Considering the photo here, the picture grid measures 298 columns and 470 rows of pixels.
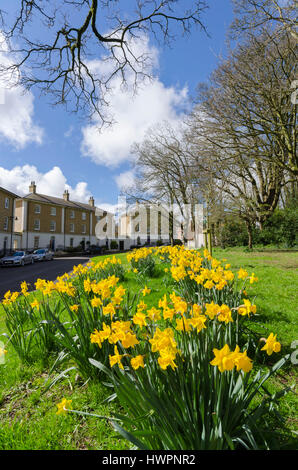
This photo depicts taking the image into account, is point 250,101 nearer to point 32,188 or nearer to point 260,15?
point 260,15

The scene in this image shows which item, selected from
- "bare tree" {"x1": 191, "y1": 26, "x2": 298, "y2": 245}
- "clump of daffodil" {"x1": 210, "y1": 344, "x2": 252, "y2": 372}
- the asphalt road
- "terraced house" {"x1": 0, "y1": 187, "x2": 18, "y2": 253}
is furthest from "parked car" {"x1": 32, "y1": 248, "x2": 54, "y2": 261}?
"clump of daffodil" {"x1": 210, "y1": 344, "x2": 252, "y2": 372}

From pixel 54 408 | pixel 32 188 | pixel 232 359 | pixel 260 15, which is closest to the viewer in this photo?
pixel 232 359

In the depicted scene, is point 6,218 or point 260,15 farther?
point 6,218

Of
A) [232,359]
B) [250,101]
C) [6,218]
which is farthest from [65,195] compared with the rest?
[232,359]

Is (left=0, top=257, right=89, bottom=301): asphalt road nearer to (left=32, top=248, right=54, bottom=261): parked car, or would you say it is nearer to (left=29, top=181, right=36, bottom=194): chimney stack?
(left=32, top=248, right=54, bottom=261): parked car

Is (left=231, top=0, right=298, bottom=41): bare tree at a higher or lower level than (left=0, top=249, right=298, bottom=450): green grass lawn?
higher

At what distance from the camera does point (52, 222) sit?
3719 cm

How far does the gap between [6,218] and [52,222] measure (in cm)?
1060

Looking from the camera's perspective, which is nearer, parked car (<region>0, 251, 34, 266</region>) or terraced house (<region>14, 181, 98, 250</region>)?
parked car (<region>0, 251, 34, 266</region>)

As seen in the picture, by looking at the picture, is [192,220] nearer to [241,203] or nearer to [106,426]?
[241,203]

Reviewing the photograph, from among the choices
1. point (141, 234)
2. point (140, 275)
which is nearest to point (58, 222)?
point (141, 234)

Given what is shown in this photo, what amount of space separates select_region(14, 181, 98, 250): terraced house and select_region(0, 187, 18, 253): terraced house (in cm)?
547

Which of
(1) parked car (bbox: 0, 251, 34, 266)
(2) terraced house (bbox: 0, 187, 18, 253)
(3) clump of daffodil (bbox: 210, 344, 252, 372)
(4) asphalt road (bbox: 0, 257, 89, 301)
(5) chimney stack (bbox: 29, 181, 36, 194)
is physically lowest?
(4) asphalt road (bbox: 0, 257, 89, 301)

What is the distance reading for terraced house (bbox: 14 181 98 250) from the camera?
33.5m
